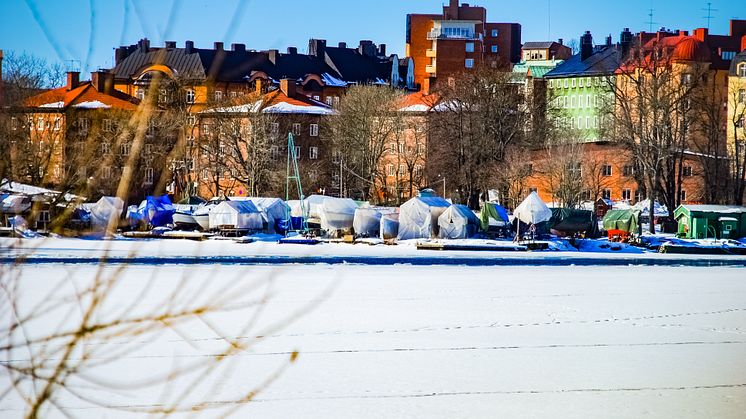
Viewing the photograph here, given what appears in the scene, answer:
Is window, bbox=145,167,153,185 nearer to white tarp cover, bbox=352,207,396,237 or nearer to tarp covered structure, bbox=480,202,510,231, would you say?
white tarp cover, bbox=352,207,396,237

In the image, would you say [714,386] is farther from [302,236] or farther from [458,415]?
[302,236]

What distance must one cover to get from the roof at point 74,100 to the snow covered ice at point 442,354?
48cm

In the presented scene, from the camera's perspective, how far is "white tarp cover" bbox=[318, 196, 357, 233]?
58.4 m

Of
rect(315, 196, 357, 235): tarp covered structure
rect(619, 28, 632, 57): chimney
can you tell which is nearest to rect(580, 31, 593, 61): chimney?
rect(619, 28, 632, 57): chimney

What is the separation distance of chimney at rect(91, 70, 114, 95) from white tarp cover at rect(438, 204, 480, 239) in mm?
50963

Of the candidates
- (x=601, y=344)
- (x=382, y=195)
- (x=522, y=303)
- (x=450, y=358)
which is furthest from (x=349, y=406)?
(x=382, y=195)

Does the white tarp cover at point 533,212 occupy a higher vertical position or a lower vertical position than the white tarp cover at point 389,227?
higher

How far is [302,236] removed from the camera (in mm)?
55750

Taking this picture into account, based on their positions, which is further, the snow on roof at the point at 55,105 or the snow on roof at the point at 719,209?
the snow on roof at the point at 719,209

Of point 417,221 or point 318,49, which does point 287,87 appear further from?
point 417,221

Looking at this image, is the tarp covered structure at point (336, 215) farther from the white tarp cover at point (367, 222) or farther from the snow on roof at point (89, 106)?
the snow on roof at point (89, 106)

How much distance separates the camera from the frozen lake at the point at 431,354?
8930mm

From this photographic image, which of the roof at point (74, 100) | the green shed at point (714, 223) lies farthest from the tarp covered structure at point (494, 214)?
the roof at point (74, 100)

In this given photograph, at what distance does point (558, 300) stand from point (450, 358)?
32.1ft
